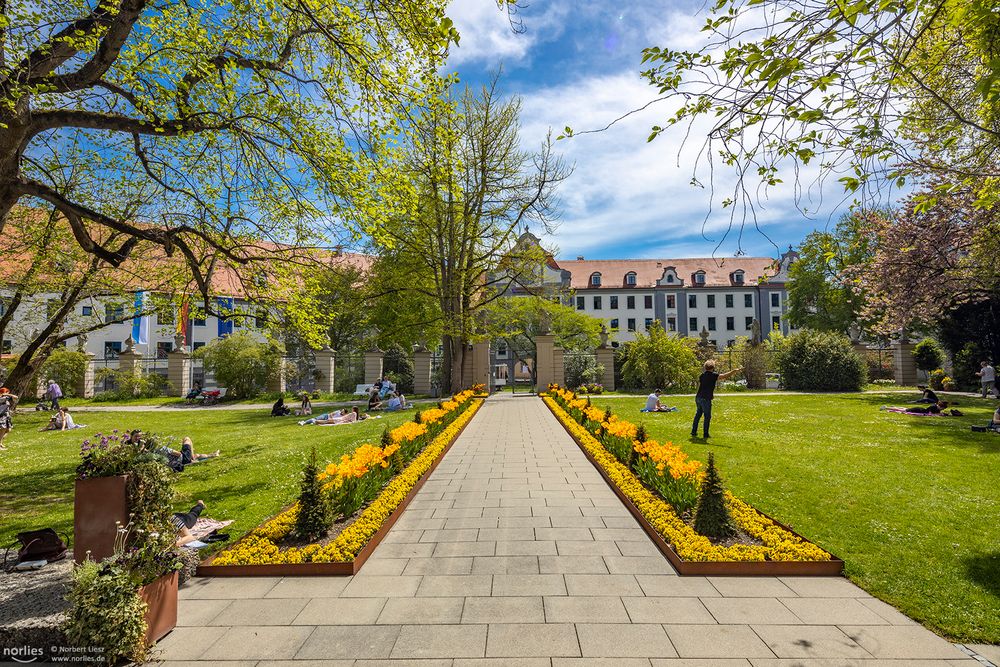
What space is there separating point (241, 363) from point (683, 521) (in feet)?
86.9

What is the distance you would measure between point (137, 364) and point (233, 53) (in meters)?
27.1

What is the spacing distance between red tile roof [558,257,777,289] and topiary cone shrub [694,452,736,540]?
5323cm

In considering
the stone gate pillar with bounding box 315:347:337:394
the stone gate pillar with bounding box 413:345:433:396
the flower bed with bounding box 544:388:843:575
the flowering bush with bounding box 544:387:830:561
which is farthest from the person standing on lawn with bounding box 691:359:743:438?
the stone gate pillar with bounding box 315:347:337:394

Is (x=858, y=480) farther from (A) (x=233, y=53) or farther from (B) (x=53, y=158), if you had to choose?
(B) (x=53, y=158)

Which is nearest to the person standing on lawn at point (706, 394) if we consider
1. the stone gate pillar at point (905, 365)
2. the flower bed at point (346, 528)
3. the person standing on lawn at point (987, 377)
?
the flower bed at point (346, 528)

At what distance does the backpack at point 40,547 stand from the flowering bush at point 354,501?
1.40 metres

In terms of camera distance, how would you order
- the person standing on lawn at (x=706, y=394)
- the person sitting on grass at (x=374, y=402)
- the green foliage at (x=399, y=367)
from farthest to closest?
the green foliage at (x=399, y=367) < the person sitting on grass at (x=374, y=402) < the person standing on lawn at (x=706, y=394)

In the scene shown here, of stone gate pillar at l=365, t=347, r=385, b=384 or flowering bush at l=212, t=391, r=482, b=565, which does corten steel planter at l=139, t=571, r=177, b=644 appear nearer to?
flowering bush at l=212, t=391, r=482, b=565

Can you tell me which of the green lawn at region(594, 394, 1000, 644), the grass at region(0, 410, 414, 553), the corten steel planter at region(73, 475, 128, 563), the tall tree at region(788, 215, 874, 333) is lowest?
the grass at region(0, 410, 414, 553)

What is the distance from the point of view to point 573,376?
98.0 ft

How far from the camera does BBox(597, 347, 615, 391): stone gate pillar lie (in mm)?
28922

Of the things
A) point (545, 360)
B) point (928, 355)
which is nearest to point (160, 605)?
point (545, 360)

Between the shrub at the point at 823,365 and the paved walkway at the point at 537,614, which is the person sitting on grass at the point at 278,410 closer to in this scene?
the paved walkway at the point at 537,614

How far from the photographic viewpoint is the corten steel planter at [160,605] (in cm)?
339
